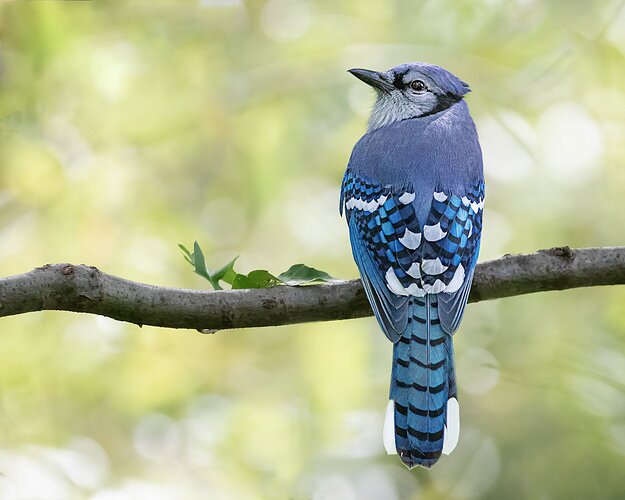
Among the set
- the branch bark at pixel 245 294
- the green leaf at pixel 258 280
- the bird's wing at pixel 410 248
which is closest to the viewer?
the branch bark at pixel 245 294

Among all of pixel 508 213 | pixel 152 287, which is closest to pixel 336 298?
pixel 152 287

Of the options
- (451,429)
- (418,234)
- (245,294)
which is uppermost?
(418,234)

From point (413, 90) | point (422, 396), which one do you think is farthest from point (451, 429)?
point (413, 90)

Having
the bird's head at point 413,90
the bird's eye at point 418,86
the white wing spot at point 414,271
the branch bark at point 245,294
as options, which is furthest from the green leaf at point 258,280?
the bird's eye at point 418,86

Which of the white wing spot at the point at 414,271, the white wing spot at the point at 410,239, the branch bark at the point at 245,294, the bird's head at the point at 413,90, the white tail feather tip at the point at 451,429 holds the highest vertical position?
the bird's head at the point at 413,90

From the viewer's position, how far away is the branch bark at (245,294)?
1933 millimetres

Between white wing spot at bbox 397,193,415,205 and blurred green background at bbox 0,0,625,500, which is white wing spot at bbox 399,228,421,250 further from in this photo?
blurred green background at bbox 0,0,625,500

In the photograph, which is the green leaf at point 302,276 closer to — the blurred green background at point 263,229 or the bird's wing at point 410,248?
the bird's wing at point 410,248

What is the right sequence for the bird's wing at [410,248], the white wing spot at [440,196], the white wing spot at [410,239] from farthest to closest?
the white wing spot at [440,196] → the white wing spot at [410,239] → the bird's wing at [410,248]

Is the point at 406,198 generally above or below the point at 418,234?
above

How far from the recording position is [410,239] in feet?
8.04

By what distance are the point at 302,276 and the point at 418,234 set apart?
1.33 feet

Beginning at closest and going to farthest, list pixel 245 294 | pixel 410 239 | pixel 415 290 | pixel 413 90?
pixel 245 294
pixel 415 290
pixel 410 239
pixel 413 90

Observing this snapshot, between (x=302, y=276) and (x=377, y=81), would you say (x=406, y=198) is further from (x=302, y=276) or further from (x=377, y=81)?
(x=377, y=81)
